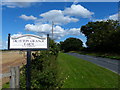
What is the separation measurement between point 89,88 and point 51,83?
186 cm

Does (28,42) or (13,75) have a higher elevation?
(28,42)

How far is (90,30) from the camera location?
82000mm

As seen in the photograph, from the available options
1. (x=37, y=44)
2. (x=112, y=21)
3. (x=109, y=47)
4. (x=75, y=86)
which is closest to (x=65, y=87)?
(x=75, y=86)

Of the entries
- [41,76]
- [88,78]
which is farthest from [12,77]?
[88,78]

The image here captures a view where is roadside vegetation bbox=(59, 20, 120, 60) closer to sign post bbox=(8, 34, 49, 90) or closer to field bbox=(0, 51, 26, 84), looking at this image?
field bbox=(0, 51, 26, 84)

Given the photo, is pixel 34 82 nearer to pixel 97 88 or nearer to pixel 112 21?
pixel 97 88

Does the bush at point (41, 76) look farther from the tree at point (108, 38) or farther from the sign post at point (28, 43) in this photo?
the tree at point (108, 38)

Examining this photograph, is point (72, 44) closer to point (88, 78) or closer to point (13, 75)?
point (88, 78)

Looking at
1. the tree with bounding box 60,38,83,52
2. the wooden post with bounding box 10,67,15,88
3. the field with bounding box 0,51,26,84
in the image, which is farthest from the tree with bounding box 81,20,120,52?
the tree with bounding box 60,38,83,52

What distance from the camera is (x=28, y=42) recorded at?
5059 millimetres

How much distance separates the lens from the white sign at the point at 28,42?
4992 millimetres

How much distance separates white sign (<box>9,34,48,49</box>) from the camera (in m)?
4.99

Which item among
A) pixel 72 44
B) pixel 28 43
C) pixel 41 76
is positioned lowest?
pixel 41 76

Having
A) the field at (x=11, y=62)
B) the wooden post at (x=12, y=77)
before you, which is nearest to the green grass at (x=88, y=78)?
the field at (x=11, y=62)
